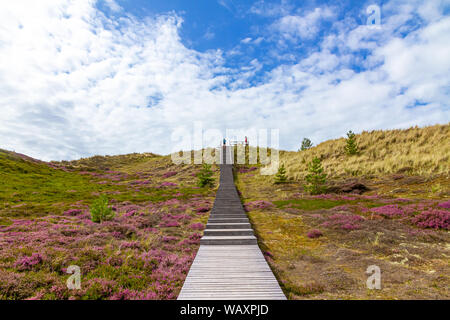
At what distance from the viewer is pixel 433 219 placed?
11.0 meters

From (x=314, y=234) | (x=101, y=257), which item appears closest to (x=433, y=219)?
(x=314, y=234)

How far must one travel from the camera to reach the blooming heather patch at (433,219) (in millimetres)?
10571

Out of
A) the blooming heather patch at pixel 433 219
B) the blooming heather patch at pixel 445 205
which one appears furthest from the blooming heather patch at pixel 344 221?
the blooming heather patch at pixel 445 205

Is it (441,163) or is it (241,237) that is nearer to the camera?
(241,237)

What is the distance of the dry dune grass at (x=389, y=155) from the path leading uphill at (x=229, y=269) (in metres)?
20.7

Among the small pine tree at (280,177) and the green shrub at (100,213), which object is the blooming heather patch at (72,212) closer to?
the green shrub at (100,213)

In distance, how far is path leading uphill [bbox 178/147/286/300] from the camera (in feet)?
19.5

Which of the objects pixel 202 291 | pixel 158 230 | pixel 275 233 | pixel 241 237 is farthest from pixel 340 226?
pixel 158 230

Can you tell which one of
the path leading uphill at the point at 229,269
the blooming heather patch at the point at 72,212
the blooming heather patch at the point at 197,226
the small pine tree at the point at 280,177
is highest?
the small pine tree at the point at 280,177

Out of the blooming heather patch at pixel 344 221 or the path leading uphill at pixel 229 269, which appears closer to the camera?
the path leading uphill at pixel 229 269

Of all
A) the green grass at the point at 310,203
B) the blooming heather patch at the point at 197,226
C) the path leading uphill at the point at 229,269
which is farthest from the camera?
the green grass at the point at 310,203

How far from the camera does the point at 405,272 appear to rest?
6.99 metres
